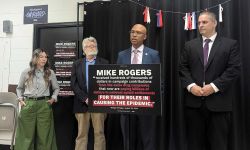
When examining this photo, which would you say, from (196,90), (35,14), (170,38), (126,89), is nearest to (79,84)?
(126,89)

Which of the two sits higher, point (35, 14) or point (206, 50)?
point (35, 14)

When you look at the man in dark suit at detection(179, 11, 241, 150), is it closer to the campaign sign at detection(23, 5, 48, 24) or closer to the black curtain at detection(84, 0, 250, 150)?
the black curtain at detection(84, 0, 250, 150)

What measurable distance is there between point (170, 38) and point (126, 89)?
1.38 m

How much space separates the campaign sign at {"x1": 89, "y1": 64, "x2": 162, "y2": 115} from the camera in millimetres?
2344

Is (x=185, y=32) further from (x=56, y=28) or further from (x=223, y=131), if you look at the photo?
(x=56, y=28)

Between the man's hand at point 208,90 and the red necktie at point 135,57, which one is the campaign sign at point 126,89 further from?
the red necktie at point 135,57

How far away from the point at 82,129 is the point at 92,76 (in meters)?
1.10

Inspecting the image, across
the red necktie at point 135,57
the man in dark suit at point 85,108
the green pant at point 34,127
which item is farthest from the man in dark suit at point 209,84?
the green pant at point 34,127

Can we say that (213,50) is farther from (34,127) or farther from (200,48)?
(34,127)

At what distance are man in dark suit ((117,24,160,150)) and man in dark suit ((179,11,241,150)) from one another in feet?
1.46

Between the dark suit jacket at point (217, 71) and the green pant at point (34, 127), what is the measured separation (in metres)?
1.86

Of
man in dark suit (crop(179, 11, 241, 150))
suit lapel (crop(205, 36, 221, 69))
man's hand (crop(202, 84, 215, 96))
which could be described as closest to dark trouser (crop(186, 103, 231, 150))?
man in dark suit (crop(179, 11, 241, 150))

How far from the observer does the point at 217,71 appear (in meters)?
2.55

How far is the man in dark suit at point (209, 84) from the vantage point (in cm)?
249
